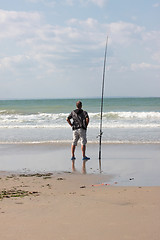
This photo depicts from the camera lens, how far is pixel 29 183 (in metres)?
5.45

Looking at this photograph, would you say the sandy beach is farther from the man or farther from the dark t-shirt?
the dark t-shirt

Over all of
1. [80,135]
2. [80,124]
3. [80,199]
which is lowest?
[80,199]

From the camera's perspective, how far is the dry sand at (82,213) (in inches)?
115

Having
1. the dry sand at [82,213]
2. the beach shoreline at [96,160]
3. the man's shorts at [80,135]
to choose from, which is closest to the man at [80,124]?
the man's shorts at [80,135]

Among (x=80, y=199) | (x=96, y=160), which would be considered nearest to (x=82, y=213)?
(x=80, y=199)

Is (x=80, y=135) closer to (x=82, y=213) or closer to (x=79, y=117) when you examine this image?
(x=79, y=117)

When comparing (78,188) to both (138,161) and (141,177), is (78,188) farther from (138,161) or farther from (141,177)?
(138,161)

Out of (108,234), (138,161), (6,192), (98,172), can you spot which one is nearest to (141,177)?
(98,172)

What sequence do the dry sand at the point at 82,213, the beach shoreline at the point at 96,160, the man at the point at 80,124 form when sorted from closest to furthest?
the dry sand at the point at 82,213
the beach shoreline at the point at 96,160
the man at the point at 80,124

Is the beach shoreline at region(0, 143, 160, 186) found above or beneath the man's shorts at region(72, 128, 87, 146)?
beneath

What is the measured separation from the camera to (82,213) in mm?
A: 3516

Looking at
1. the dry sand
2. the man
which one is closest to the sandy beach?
the dry sand

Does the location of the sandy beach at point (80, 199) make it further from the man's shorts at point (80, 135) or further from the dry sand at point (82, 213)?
the man's shorts at point (80, 135)

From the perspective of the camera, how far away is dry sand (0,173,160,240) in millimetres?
2934
